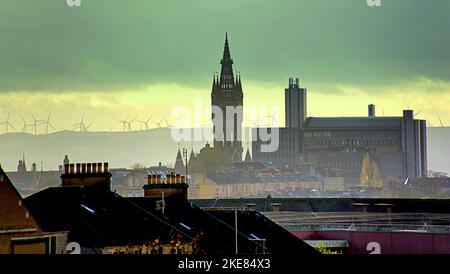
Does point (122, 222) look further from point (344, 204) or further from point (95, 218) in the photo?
point (344, 204)

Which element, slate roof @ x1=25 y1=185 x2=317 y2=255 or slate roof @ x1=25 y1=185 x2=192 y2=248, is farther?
slate roof @ x1=25 y1=185 x2=317 y2=255

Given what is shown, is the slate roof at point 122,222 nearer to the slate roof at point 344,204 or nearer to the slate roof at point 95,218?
the slate roof at point 95,218

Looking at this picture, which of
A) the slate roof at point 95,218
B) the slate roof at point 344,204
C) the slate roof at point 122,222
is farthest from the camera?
the slate roof at point 344,204

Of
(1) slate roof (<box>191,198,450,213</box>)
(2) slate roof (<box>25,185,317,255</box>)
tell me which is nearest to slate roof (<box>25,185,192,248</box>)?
(2) slate roof (<box>25,185,317,255</box>)

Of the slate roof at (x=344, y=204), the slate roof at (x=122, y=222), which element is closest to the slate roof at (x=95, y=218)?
the slate roof at (x=122, y=222)

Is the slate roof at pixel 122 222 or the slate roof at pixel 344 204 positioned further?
the slate roof at pixel 344 204

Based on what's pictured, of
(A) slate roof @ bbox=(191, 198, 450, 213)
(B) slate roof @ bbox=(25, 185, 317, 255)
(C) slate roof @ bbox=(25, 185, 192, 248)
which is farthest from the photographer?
(A) slate roof @ bbox=(191, 198, 450, 213)

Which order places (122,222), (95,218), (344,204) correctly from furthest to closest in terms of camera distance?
1. (344,204)
2. (122,222)
3. (95,218)

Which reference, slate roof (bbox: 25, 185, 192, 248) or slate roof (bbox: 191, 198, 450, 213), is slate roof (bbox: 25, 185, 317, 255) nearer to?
slate roof (bbox: 25, 185, 192, 248)

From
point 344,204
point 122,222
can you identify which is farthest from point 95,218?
point 344,204

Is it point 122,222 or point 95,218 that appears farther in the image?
point 122,222
